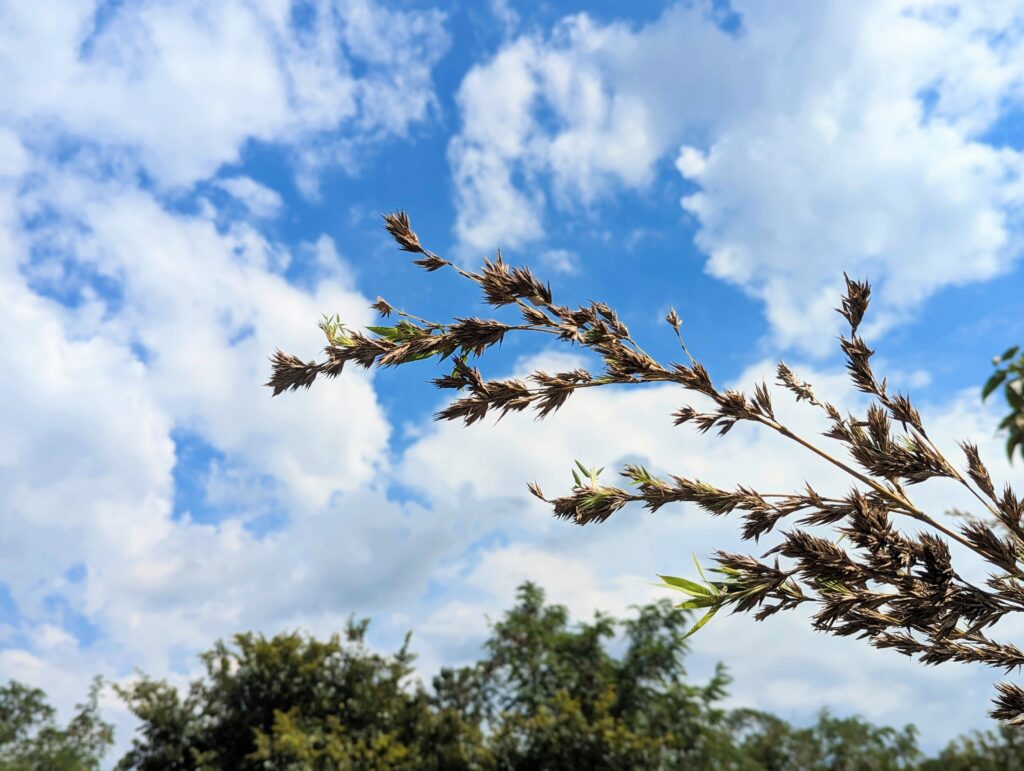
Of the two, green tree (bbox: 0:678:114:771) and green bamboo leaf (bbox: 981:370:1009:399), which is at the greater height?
green tree (bbox: 0:678:114:771)

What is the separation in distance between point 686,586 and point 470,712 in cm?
2214

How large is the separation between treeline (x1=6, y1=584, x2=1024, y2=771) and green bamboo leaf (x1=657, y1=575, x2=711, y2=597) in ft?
55.4

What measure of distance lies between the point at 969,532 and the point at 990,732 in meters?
28.5

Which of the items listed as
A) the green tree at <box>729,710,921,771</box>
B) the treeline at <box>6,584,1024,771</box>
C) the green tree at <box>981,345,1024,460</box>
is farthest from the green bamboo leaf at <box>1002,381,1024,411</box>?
the green tree at <box>729,710,921,771</box>

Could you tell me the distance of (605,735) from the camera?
17.8 metres

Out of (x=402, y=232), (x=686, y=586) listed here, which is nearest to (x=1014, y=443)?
(x=686, y=586)

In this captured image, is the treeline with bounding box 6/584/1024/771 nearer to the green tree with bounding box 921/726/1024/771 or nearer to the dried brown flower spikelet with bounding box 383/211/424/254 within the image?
the green tree with bounding box 921/726/1024/771

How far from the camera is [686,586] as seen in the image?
2424 mm

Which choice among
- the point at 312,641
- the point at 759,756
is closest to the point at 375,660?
the point at 312,641

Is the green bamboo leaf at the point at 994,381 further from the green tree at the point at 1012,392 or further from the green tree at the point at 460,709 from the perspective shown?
the green tree at the point at 460,709

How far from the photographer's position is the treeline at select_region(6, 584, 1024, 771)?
18344 mm

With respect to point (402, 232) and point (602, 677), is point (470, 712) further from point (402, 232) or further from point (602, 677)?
point (402, 232)

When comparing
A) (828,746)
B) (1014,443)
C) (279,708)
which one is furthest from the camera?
(828,746)

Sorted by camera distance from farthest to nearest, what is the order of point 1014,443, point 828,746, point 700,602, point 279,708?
point 828,746 < point 279,708 < point 700,602 < point 1014,443
